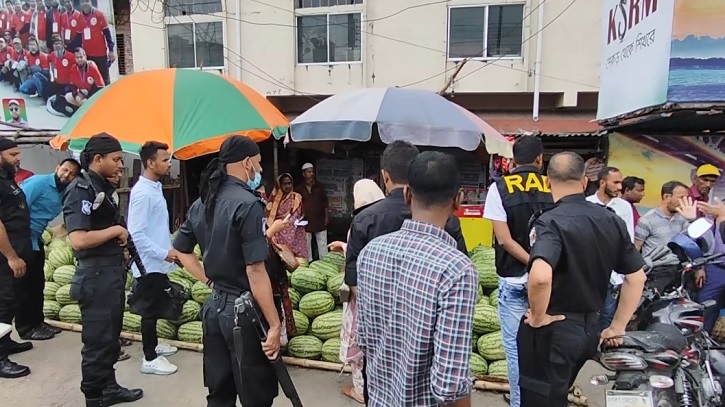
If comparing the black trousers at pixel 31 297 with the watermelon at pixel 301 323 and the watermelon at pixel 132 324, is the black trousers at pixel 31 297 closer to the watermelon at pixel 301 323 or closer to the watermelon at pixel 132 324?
the watermelon at pixel 132 324

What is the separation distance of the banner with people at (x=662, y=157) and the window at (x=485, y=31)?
3359 mm

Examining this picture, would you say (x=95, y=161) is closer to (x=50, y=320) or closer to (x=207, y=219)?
(x=207, y=219)

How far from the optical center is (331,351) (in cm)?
442

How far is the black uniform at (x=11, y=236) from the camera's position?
14.1 feet

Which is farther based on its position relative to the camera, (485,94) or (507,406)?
(485,94)

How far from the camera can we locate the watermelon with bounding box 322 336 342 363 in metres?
4.41

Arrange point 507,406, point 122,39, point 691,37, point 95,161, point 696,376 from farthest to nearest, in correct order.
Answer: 1. point 122,39
2. point 691,37
3. point 507,406
4. point 95,161
5. point 696,376

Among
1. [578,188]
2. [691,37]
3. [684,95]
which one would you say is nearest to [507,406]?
[578,188]

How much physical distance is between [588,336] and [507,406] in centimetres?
147

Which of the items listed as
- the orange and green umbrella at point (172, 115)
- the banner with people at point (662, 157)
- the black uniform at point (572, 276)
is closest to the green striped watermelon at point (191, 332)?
the orange and green umbrella at point (172, 115)

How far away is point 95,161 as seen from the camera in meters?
3.39

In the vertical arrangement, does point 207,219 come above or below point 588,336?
above

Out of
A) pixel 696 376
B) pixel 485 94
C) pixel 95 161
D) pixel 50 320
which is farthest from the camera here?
pixel 485 94

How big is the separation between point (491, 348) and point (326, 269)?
76.1 inches
